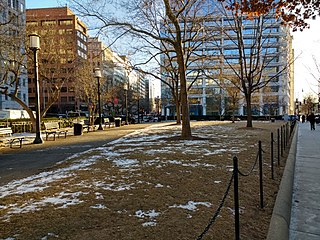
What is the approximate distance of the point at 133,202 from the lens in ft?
15.5

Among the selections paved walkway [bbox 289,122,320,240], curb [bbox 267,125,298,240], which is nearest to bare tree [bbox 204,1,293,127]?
paved walkway [bbox 289,122,320,240]

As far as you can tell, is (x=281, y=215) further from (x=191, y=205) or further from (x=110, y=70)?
(x=110, y=70)

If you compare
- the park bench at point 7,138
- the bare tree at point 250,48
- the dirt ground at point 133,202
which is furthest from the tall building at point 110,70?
the dirt ground at point 133,202

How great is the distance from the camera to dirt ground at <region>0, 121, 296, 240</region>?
367 cm

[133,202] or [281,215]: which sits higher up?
[133,202]

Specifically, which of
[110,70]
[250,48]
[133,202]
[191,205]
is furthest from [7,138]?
[110,70]

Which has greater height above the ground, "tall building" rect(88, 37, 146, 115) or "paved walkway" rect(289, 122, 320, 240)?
"tall building" rect(88, 37, 146, 115)

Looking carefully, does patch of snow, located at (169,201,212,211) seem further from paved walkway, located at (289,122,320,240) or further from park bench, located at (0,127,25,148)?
park bench, located at (0,127,25,148)

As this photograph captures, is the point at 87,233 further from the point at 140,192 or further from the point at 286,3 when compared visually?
the point at 286,3

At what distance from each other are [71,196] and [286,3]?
801cm

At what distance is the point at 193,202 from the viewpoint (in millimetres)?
4781

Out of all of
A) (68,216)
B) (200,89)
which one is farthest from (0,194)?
(200,89)

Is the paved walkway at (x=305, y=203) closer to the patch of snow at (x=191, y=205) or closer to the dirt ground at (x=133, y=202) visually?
the dirt ground at (x=133, y=202)

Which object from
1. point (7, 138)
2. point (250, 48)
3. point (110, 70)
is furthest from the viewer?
point (110, 70)
